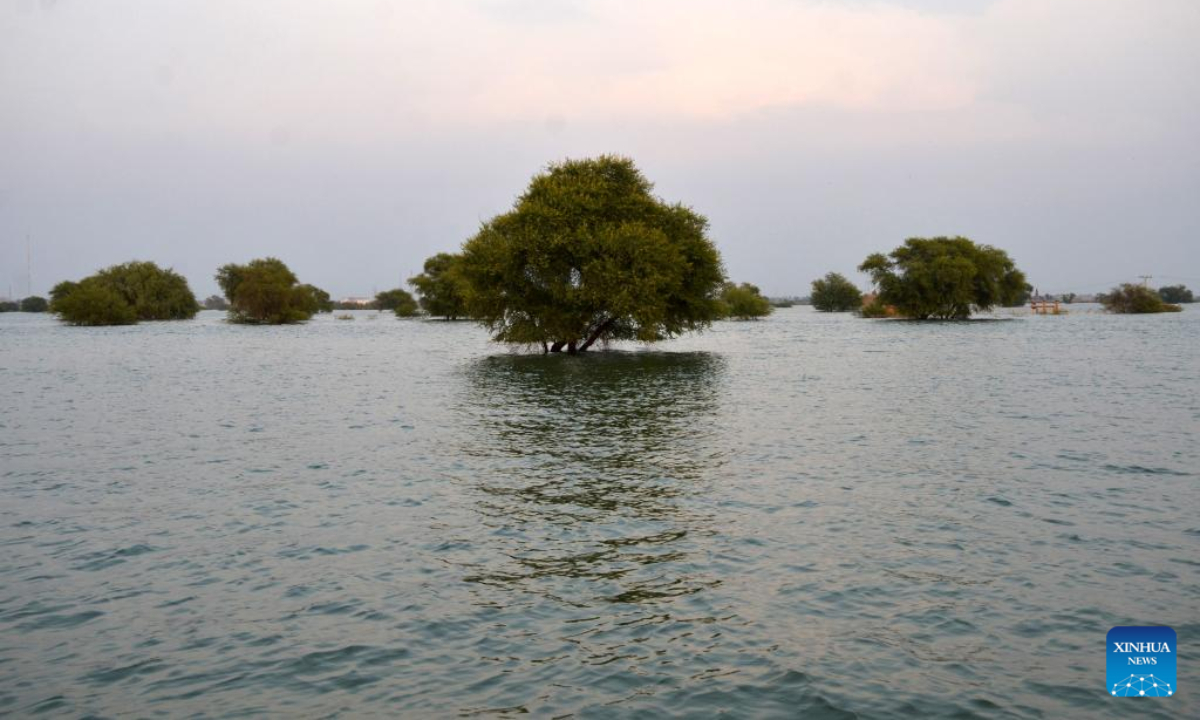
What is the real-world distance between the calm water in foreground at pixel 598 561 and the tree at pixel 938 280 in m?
136

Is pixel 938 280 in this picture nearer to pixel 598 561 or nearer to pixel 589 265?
pixel 589 265

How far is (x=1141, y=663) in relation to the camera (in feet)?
38.5

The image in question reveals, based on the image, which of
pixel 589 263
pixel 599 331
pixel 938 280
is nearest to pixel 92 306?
pixel 599 331

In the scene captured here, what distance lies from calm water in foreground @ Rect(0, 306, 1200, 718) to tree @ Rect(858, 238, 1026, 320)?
135932mm

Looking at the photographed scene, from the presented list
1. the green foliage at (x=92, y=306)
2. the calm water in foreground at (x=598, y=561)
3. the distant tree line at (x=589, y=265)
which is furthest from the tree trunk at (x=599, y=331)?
the green foliage at (x=92, y=306)

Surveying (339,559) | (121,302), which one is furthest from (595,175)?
(121,302)

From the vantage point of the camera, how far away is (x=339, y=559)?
57.5 ft

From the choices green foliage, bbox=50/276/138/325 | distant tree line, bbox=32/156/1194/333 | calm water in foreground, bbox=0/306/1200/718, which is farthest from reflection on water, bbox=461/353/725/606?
green foliage, bbox=50/276/138/325

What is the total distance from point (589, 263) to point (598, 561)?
195ft

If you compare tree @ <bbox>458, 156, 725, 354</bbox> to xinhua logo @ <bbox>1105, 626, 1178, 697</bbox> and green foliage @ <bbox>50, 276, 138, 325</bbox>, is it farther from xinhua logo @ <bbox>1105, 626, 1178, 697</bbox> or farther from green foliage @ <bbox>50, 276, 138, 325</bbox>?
green foliage @ <bbox>50, 276, 138, 325</bbox>

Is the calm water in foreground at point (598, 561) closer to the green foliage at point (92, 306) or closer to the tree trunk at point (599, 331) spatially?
the tree trunk at point (599, 331)

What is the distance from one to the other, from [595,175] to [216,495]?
63.6 metres

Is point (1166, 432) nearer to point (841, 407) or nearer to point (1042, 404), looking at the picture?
point (1042, 404)

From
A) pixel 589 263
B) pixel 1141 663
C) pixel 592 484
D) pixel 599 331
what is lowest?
pixel 1141 663
